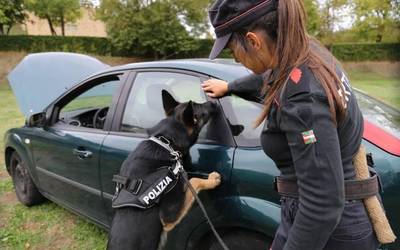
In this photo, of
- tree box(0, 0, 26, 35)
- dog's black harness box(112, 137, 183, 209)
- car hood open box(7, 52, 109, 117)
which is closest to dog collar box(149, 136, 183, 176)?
dog's black harness box(112, 137, 183, 209)

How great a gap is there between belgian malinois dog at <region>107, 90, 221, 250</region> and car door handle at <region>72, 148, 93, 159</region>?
2.94ft

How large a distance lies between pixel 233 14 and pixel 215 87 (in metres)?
1.16

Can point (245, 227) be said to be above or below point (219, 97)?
below

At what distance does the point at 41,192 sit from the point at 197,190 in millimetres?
2749

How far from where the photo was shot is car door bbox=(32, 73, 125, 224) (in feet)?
11.0

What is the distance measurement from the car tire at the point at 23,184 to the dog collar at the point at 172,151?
2.73 m

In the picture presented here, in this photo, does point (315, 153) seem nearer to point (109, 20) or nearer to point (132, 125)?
point (132, 125)

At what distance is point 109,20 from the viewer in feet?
106

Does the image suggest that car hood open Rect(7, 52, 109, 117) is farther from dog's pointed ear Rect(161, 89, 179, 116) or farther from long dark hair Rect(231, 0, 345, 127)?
long dark hair Rect(231, 0, 345, 127)

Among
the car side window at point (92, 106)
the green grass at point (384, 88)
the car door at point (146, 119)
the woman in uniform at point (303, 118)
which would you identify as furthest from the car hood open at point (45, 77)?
the woman in uniform at point (303, 118)

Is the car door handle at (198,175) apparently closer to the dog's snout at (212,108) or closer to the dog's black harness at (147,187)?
the dog's black harness at (147,187)

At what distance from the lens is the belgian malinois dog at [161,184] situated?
93.5 inches

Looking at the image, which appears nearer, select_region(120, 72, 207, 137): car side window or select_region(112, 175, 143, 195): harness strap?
select_region(112, 175, 143, 195): harness strap

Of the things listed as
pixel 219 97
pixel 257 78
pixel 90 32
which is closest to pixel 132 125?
pixel 219 97
